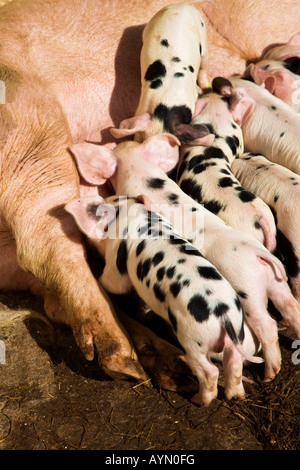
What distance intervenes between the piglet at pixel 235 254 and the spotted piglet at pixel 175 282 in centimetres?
12

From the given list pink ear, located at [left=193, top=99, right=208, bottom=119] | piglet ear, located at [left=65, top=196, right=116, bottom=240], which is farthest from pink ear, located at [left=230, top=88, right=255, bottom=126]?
piglet ear, located at [left=65, top=196, right=116, bottom=240]

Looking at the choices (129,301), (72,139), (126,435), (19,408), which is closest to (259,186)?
(129,301)

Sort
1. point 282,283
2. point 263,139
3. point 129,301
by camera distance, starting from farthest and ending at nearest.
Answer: point 263,139, point 129,301, point 282,283

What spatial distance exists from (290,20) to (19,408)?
3.38 meters

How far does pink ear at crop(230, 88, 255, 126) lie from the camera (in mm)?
3353

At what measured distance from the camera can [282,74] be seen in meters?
3.67

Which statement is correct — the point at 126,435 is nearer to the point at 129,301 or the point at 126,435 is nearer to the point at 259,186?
the point at 129,301

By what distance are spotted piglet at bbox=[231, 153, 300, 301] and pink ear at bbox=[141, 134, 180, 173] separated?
46 cm

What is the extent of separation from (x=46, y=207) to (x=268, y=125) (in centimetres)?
142

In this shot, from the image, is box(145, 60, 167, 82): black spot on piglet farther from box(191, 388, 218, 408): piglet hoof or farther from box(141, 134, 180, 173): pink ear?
box(191, 388, 218, 408): piglet hoof

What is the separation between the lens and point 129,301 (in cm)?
295

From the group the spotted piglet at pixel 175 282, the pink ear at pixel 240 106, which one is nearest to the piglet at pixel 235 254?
the spotted piglet at pixel 175 282

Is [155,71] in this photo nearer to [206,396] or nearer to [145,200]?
[145,200]

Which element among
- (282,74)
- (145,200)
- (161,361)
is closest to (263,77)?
(282,74)
